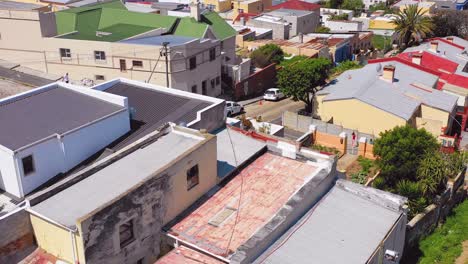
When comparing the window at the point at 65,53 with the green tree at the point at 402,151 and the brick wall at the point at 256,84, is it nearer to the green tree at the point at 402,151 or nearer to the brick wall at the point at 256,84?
the brick wall at the point at 256,84

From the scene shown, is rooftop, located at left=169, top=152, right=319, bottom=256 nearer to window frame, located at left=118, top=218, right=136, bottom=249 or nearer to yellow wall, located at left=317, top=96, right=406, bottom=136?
window frame, located at left=118, top=218, right=136, bottom=249

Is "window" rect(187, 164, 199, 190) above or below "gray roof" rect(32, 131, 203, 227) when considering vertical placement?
below

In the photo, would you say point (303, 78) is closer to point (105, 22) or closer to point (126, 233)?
point (105, 22)

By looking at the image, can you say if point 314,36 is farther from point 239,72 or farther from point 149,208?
point 149,208

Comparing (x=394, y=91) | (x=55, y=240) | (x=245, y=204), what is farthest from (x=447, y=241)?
(x=55, y=240)

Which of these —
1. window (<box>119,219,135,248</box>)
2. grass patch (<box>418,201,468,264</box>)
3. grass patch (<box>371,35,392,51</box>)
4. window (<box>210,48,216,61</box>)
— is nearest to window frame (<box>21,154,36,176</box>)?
window (<box>119,219,135,248</box>)

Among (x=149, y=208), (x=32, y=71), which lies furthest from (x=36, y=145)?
(x=32, y=71)

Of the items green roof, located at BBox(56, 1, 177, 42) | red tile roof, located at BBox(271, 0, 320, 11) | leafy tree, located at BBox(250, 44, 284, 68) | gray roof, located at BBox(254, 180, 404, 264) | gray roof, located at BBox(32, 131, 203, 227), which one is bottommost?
leafy tree, located at BBox(250, 44, 284, 68)

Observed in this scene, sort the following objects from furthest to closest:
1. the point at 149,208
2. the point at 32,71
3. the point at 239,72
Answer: the point at 239,72
the point at 32,71
the point at 149,208
